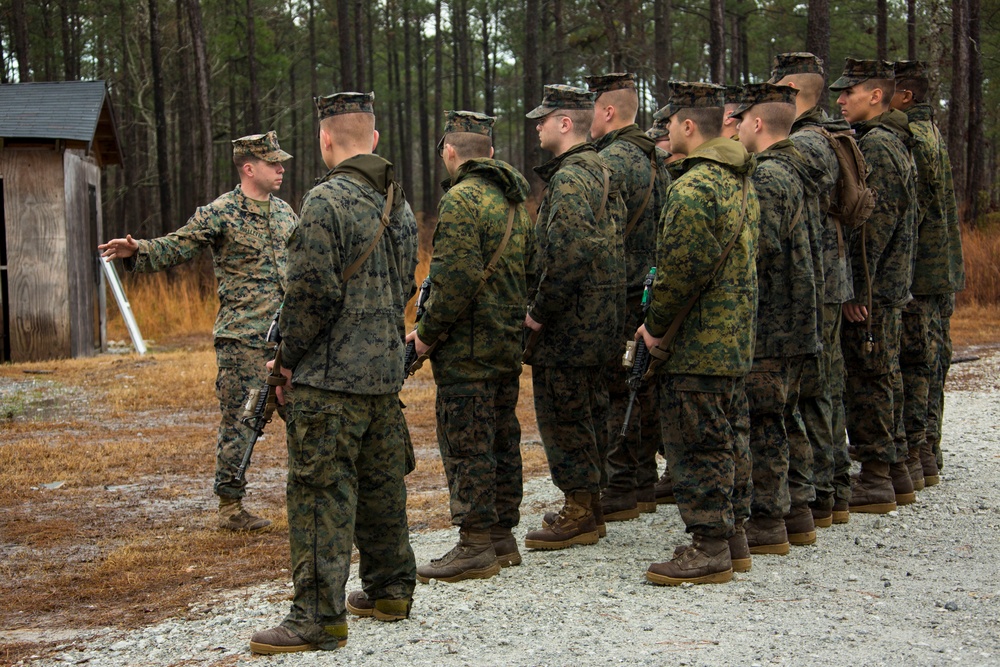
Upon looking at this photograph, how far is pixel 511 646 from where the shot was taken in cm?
423

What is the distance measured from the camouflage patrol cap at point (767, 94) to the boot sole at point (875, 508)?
259 cm

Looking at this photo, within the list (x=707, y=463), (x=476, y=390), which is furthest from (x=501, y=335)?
(x=707, y=463)

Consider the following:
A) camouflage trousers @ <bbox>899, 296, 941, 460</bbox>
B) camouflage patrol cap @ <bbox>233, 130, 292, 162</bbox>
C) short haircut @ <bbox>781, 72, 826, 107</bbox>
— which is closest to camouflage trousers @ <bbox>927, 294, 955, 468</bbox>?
camouflage trousers @ <bbox>899, 296, 941, 460</bbox>

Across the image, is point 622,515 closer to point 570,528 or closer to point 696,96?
point 570,528

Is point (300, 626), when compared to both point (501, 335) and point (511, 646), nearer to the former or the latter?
point (511, 646)

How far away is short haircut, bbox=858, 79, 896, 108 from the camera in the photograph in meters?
6.79

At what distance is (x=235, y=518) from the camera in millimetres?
6496

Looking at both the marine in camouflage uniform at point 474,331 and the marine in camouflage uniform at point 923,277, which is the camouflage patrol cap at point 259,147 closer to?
the marine in camouflage uniform at point 474,331

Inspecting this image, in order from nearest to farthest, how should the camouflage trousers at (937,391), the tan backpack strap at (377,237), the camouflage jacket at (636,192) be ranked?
the tan backpack strap at (377,237)
the camouflage jacket at (636,192)
the camouflage trousers at (937,391)

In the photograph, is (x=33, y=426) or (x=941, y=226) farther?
(x=33, y=426)

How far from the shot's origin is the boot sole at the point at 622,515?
6.37m

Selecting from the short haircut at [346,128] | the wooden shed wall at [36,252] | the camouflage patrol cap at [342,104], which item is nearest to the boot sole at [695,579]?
the short haircut at [346,128]

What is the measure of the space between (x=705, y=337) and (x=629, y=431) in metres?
1.47

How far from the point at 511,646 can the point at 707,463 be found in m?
1.37
